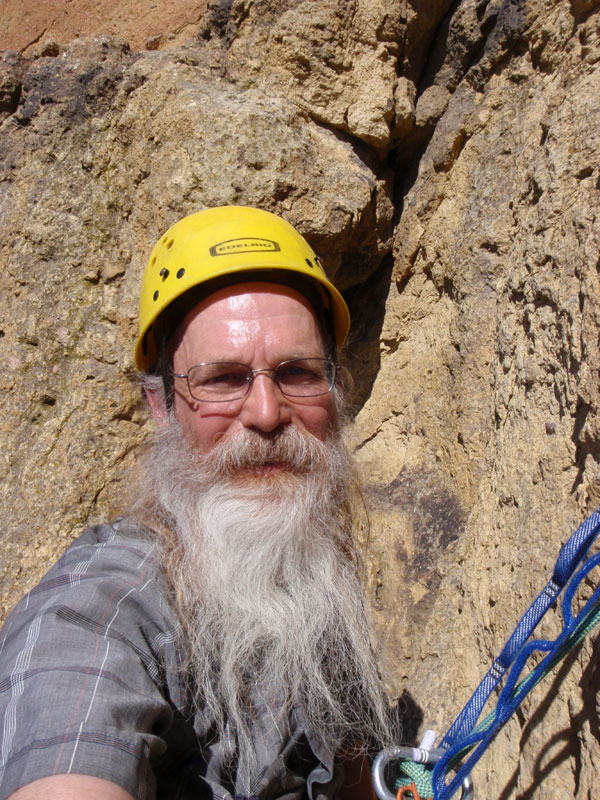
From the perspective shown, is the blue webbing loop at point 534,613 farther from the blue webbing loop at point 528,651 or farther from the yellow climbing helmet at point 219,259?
the yellow climbing helmet at point 219,259

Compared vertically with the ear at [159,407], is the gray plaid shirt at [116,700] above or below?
below

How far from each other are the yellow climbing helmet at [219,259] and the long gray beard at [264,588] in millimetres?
405

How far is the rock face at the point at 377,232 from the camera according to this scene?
6.16 feet

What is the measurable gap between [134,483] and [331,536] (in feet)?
2.21

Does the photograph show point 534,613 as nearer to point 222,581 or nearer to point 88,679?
point 222,581

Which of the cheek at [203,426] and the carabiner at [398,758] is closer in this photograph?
the carabiner at [398,758]

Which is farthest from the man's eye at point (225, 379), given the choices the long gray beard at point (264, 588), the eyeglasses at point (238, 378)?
the long gray beard at point (264, 588)

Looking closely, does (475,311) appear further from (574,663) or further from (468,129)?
(574,663)

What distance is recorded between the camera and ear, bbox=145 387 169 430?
1.71 meters

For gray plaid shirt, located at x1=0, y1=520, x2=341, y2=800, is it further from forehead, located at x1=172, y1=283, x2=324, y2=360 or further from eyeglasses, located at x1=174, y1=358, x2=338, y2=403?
forehead, located at x1=172, y1=283, x2=324, y2=360

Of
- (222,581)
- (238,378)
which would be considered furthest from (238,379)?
(222,581)

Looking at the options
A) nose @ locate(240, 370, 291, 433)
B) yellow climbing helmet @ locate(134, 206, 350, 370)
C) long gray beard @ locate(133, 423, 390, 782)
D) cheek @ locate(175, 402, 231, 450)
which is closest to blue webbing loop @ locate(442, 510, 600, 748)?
long gray beard @ locate(133, 423, 390, 782)

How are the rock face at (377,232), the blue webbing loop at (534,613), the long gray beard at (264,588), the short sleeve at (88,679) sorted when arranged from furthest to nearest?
the rock face at (377,232)
the long gray beard at (264,588)
the blue webbing loop at (534,613)
the short sleeve at (88,679)

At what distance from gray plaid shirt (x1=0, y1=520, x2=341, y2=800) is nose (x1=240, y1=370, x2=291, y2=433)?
0.42 metres
